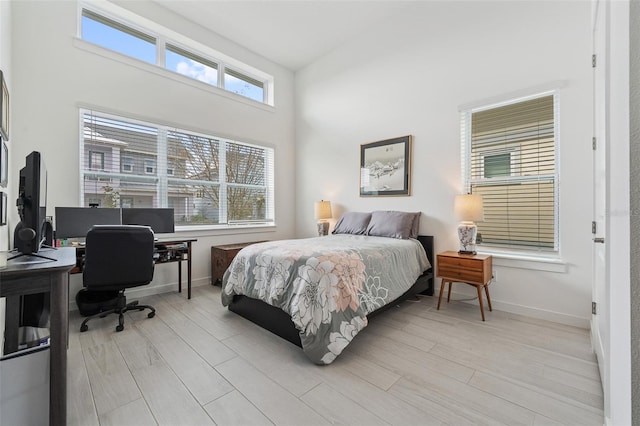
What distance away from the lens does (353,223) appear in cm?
386

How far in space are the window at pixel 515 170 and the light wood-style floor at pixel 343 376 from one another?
0.91 metres

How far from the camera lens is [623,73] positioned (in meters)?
0.84

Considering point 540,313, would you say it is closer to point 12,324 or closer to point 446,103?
point 446,103

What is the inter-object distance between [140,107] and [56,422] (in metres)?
3.36

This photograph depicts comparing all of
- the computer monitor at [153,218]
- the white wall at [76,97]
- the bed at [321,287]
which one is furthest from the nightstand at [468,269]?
the computer monitor at [153,218]

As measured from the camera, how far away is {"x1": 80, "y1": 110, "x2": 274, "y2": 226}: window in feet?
10.4

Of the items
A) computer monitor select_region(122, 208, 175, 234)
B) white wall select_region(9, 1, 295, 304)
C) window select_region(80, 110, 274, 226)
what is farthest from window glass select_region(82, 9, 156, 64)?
computer monitor select_region(122, 208, 175, 234)

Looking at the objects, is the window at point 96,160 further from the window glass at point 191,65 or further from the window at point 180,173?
the window glass at point 191,65

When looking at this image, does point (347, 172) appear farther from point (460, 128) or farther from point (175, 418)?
point (175, 418)

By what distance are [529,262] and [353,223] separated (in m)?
2.03

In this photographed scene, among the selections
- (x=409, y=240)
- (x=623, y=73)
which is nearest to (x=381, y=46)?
(x=409, y=240)

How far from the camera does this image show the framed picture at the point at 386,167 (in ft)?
11.9

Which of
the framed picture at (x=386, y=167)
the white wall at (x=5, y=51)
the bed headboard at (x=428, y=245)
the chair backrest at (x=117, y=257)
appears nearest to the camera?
the white wall at (x=5, y=51)

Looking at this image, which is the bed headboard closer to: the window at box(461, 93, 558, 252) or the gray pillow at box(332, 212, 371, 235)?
the window at box(461, 93, 558, 252)
